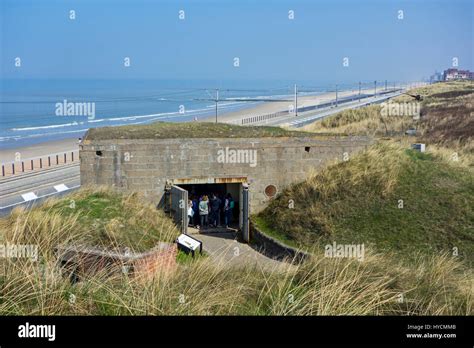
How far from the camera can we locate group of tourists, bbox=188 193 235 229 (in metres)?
17.5

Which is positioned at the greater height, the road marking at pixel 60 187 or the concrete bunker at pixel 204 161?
the concrete bunker at pixel 204 161

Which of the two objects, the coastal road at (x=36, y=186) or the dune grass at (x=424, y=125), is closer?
the coastal road at (x=36, y=186)

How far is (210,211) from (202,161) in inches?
70.8

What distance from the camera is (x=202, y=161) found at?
57.4ft

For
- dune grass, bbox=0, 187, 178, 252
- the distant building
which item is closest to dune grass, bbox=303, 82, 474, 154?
dune grass, bbox=0, 187, 178, 252

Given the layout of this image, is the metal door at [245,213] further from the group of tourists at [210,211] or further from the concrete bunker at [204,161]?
the group of tourists at [210,211]

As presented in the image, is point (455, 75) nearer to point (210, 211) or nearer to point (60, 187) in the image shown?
point (60, 187)

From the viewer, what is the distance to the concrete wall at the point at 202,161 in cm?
1680

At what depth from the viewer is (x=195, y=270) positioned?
5523 millimetres

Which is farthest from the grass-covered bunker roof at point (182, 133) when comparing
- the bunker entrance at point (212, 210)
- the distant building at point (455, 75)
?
the distant building at point (455, 75)

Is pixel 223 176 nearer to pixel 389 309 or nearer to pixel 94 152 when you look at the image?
pixel 94 152

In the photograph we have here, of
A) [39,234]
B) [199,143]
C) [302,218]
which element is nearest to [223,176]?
[199,143]

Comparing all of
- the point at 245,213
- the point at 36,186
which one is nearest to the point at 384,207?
the point at 245,213

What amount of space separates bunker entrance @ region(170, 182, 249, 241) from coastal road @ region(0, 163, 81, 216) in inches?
326
